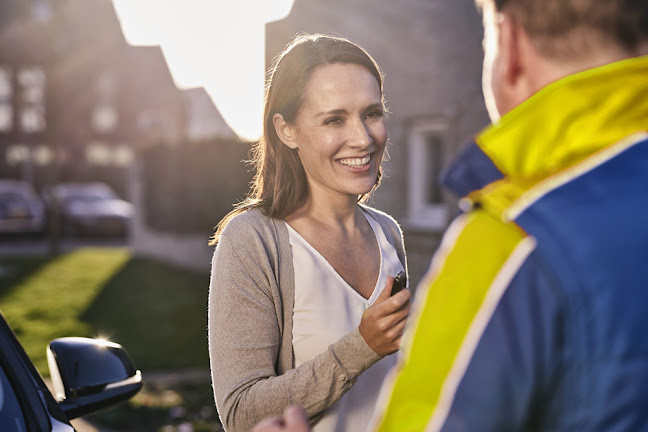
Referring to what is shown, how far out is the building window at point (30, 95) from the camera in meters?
37.2

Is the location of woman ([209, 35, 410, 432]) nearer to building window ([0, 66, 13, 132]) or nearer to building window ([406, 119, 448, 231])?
building window ([406, 119, 448, 231])

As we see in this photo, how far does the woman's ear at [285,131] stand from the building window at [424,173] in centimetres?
522

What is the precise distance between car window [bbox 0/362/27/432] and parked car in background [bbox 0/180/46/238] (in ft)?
71.6

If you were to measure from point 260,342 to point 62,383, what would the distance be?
2.66 feet

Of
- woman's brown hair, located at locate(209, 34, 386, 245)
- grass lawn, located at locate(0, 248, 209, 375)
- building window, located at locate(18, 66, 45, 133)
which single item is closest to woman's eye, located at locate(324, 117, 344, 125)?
woman's brown hair, located at locate(209, 34, 386, 245)

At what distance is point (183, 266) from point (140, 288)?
2.39 metres

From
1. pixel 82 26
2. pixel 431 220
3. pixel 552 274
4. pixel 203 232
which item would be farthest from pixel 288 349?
pixel 82 26

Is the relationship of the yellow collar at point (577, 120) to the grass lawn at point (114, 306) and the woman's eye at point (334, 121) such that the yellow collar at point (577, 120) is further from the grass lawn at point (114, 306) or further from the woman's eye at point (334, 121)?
the grass lawn at point (114, 306)

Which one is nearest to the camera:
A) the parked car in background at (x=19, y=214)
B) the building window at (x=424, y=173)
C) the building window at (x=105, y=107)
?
the building window at (x=424, y=173)

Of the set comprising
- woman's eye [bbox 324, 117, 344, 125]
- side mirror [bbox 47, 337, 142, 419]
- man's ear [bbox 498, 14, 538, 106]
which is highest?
man's ear [bbox 498, 14, 538, 106]

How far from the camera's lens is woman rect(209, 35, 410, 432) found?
5.85ft

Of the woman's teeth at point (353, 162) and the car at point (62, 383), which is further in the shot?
the woman's teeth at point (353, 162)

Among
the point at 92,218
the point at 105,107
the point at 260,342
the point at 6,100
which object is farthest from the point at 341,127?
the point at 105,107

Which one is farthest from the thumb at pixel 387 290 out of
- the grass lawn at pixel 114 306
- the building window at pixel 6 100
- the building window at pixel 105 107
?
the building window at pixel 105 107
